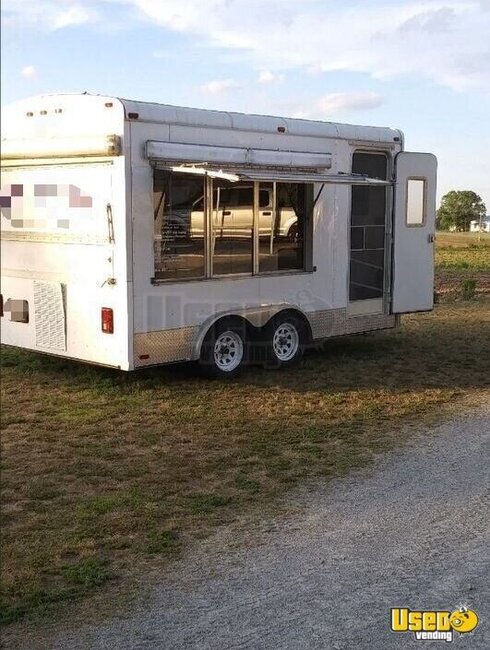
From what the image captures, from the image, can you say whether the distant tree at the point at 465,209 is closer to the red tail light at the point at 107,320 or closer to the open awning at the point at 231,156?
the open awning at the point at 231,156

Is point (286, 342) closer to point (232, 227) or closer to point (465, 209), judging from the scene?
point (232, 227)

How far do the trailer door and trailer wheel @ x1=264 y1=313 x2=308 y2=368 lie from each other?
5.15 ft

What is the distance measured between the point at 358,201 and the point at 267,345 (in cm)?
222

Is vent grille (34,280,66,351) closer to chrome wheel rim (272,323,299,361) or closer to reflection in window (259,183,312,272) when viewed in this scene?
reflection in window (259,183,312,272)

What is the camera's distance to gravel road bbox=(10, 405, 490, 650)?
11.6ft

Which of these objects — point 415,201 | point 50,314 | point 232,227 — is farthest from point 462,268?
point 50,314

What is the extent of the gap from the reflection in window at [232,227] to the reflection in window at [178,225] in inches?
7.2

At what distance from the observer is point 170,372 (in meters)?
8.88

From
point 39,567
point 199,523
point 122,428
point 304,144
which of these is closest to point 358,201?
point 304,144

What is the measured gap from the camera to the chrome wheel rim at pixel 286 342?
914 centimetres

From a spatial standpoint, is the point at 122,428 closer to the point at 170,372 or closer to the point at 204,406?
the point at 204,406

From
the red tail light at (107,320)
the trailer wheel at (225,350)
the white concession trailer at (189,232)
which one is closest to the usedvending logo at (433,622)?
the white concession trailer at (189,232)

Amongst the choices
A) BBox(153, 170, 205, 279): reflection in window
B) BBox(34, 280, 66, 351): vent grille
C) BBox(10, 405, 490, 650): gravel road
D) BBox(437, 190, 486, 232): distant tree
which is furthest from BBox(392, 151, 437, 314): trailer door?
BBox(437, 190, 486, 232): distant tree

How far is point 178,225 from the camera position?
7832 mm
